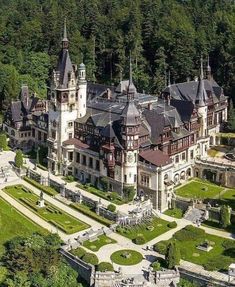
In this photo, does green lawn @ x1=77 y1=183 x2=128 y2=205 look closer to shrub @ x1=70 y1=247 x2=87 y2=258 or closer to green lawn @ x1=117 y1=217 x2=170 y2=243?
green lawn @ x1=117 y1=217 x2=170 y2=243

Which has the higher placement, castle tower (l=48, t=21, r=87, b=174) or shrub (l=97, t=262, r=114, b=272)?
castle tower (l=48, t=21, r=87, b=174)

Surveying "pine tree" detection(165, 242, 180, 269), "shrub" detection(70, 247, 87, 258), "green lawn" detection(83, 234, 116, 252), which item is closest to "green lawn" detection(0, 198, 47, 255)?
"green lawn" detection(83, 234, 116, 252)

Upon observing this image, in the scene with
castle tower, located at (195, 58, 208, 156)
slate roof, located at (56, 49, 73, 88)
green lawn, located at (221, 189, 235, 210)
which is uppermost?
slate roof, located at (56, 49, 73, 88)

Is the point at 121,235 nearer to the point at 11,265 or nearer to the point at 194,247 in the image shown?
the point at 194,247

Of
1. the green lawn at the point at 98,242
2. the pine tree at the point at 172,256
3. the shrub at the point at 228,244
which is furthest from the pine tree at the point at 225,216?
the green lawn at the point at 98,242

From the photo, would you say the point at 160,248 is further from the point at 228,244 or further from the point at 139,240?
the point at 228,244

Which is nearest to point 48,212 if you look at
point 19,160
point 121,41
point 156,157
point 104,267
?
point 19,160
